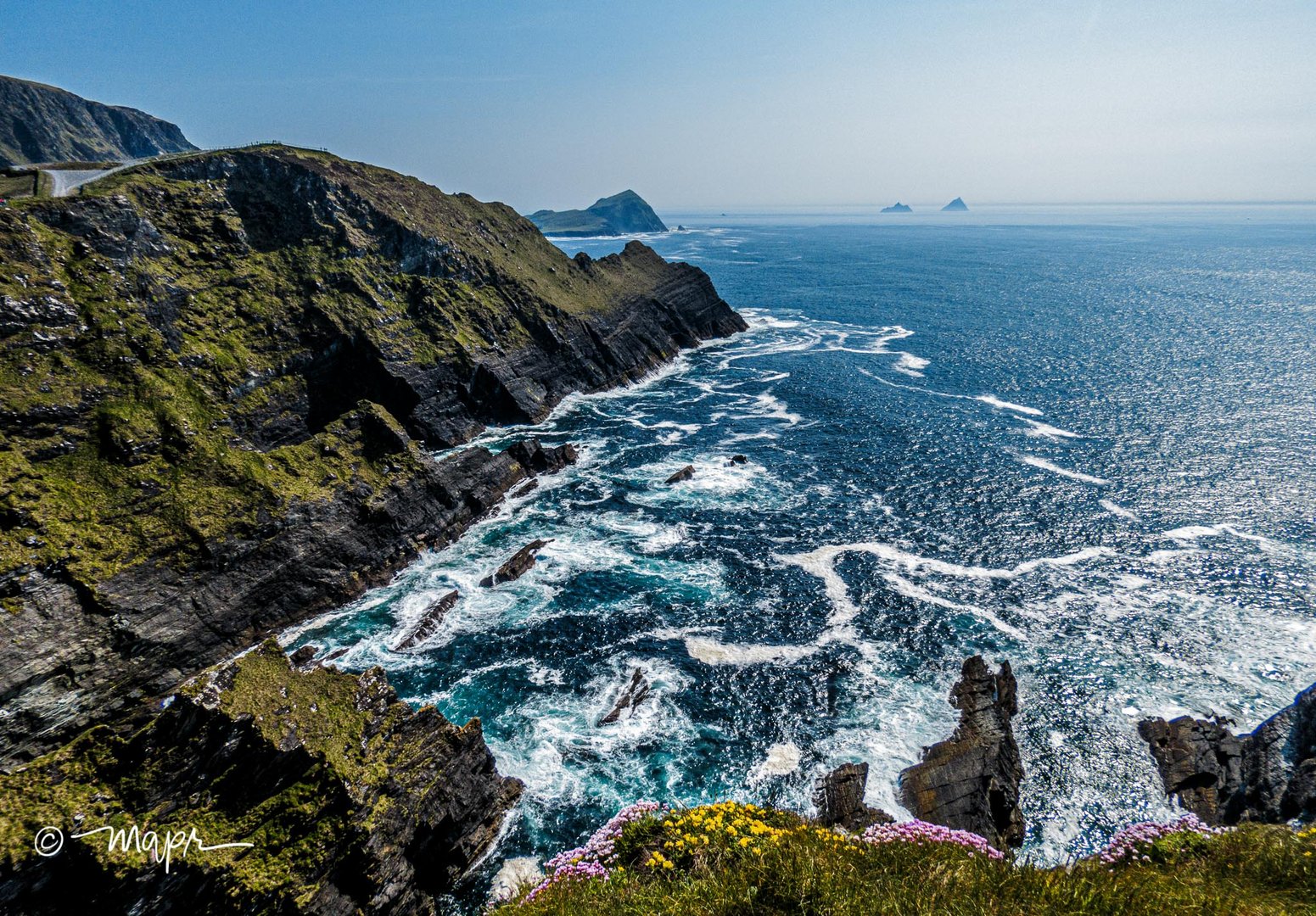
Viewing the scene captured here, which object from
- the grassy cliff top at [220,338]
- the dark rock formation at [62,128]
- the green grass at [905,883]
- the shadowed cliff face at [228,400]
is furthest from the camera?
the dark rock formation at [62,128]

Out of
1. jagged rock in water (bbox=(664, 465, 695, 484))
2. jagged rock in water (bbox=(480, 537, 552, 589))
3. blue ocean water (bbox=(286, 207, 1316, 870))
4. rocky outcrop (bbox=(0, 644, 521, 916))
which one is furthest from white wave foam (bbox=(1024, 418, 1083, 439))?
rocky outcrop (bbox=(0, 644, 521, 916))

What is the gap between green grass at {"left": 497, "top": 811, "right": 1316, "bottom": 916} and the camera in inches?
422

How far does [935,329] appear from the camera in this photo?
113562 mm

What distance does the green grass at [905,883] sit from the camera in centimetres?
1073

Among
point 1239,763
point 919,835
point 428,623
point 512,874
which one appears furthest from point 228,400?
point 1239,763

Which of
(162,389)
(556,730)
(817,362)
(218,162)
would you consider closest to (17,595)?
(162,389)

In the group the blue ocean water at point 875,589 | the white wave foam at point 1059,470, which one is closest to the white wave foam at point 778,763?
the blue ocean water at point 875,589

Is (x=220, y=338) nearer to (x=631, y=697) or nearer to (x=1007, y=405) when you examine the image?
(x=631, y=697)

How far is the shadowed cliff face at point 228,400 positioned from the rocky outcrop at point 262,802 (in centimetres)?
1430

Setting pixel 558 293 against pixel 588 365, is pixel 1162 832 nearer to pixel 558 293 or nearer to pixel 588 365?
pixel 588 365

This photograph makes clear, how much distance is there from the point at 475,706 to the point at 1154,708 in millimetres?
37401

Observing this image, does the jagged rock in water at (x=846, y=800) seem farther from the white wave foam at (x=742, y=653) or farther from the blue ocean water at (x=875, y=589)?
the white wave foam at (x=742, y=653)

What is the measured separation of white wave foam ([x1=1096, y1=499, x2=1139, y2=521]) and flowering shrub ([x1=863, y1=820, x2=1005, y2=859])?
151 ft

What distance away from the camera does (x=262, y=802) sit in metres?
19.5
